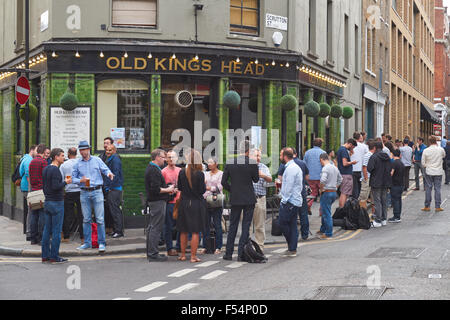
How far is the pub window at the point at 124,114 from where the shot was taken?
1723 cm

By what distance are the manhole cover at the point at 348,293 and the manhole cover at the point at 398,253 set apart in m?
3.13

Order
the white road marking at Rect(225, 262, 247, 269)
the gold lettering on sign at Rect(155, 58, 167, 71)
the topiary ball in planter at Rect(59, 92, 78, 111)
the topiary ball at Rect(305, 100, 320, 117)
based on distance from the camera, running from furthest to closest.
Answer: the topiary ball at Rect(305, 100, 320, 117) → the gold lettering on sign at Rect(155, 58, 167, 71) → the topiary ball in planter at Rect(59, 92, 78, 111) → the white road marking at Rect(225, 262, 247, 269)

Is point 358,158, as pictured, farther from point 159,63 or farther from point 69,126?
point 69,126

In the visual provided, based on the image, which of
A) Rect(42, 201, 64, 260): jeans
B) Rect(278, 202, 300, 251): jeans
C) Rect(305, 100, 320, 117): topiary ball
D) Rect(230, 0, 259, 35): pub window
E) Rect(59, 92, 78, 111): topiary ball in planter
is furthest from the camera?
Rect(305, 100, 320, 117): topiary ball

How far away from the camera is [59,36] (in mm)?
16969

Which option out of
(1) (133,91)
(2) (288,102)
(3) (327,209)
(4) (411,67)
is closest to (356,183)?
(2) (288,102)

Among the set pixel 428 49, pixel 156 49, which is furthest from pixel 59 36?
pixel 428 49

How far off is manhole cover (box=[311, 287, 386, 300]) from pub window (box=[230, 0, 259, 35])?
36.5 feet

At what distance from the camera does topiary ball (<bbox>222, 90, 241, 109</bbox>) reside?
1772cm

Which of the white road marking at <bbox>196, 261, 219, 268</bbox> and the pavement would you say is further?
the pavement

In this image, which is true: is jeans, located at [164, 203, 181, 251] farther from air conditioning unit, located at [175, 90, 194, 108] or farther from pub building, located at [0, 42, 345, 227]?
air conditioning unit, located at [175, 90, 194, 108]

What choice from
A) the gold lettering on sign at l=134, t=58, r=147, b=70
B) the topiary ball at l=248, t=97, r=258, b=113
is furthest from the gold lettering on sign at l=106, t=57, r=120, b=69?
the topiary ball at l=248, t=97, r=258, b=113

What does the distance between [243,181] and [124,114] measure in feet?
20.6
